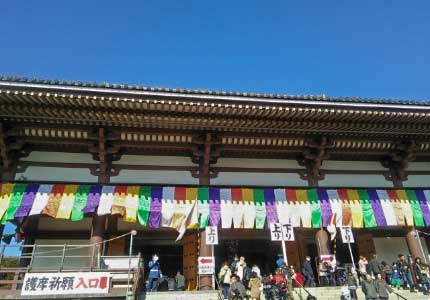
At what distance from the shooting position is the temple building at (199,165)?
409 inches

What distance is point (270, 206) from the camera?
39.3 feet

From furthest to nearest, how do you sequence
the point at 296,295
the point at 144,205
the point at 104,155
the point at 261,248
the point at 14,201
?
1. the point at 261,248
2. the point at 104,155
3. the point at 144,205
4. the point at 14,201
5. the point at 296,295

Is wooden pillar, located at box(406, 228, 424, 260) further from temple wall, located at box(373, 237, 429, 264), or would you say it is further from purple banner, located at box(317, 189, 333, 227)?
purple banner, located at box(317, 189, 333, 227)

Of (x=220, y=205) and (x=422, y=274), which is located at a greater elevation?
(x=220, y=205)

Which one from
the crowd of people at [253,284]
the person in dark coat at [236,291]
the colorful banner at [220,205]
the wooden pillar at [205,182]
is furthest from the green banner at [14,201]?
the person in dark coat at [236,291]

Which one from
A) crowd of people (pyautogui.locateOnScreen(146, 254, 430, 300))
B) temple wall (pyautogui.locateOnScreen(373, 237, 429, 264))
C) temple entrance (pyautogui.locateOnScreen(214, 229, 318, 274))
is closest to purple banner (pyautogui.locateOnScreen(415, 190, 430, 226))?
crowd of people (pyautogui.locateOnScreen(146, 254, 430, 300))

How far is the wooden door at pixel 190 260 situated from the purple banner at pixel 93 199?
3295 mm

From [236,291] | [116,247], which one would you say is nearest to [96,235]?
[116,247]

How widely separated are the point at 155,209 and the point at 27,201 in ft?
12.2

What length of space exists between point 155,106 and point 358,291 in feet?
26.3

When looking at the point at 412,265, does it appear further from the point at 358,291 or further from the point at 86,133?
the point at 86,133

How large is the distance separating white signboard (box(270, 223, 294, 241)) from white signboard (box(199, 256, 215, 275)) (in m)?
2.02

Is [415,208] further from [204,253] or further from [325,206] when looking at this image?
[204,253]

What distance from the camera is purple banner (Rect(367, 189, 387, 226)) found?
12.3 m
